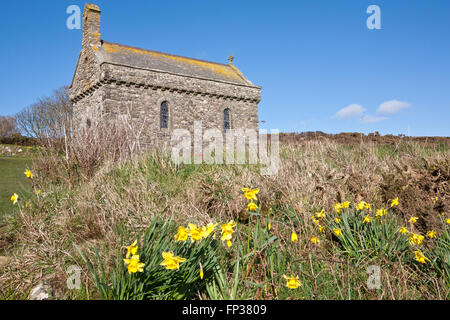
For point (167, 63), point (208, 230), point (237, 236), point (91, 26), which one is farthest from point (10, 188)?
point (91, 26)

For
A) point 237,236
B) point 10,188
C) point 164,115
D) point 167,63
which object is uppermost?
point 167,63

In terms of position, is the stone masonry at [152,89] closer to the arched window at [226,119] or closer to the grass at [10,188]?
the arched window at [226,119]

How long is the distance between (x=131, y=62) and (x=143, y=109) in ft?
11.8

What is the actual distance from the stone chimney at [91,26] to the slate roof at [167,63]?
66 cm

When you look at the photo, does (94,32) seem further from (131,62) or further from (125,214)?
(125,214)

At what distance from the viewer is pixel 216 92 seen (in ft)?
71.2

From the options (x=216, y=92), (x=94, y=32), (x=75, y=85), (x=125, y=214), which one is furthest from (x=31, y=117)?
(x=125, y=214)

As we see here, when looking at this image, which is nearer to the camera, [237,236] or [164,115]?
[237,236]

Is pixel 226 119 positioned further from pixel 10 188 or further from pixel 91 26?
pixel 10 188

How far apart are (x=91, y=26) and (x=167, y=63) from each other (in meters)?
5.55

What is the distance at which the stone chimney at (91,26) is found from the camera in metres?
19.9

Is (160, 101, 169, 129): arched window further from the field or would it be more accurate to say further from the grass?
the field

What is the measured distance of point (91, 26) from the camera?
20.2 meters

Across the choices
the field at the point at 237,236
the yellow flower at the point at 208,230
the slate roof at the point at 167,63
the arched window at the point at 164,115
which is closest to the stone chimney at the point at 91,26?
the slate roof at the point at 167,63
